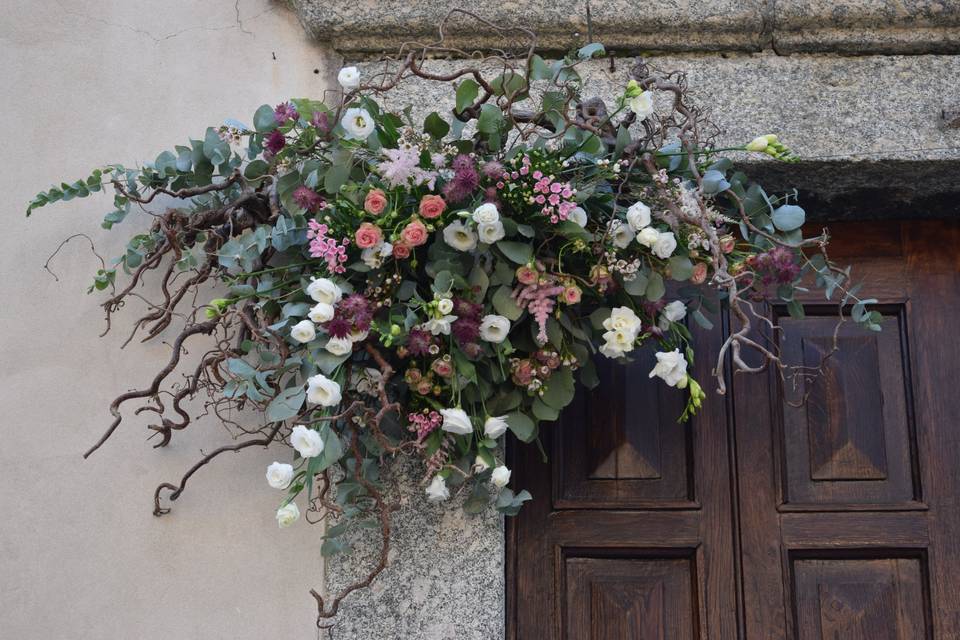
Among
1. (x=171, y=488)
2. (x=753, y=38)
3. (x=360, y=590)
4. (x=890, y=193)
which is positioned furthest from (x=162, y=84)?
(x=890, y=193)

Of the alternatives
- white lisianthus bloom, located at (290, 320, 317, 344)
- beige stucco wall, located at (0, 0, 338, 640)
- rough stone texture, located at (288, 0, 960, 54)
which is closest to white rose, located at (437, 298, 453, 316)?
white lisianthus bloom, located at (290, 320, 317, 344)

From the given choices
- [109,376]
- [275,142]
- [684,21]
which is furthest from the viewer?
[684,21]

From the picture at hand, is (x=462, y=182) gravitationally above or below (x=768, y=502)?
above

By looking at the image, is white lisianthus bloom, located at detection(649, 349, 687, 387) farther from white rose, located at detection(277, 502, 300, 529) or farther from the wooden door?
white rose, located at detection(277, 502, 300, 529)

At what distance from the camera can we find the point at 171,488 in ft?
6.08

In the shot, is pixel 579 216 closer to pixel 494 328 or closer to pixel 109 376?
pixel 494 328

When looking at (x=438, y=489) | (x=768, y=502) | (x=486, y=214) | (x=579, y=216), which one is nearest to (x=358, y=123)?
(x=486, y=214)

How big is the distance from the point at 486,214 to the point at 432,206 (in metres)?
0.11

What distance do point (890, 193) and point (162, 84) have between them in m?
1.60

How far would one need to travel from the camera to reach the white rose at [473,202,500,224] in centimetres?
158

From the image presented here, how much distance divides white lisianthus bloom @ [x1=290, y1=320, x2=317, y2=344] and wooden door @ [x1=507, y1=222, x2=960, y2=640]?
0.63 metres

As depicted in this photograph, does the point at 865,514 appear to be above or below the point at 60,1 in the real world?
below

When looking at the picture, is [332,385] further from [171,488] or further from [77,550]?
[77,550]

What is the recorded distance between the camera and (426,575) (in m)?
1.83
